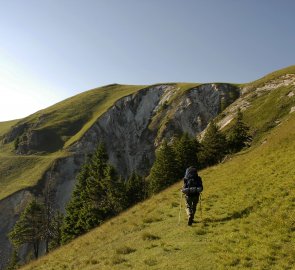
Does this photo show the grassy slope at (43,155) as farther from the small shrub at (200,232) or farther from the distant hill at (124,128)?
the small shrub at (200,232)

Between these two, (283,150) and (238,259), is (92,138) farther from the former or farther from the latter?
(238,259)

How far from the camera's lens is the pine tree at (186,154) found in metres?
75.9

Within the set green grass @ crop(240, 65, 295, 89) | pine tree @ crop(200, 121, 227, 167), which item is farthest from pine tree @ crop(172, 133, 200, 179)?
green grass @ crop(240, 65, 295, 89)

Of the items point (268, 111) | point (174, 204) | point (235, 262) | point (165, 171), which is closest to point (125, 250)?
point (235, 262)

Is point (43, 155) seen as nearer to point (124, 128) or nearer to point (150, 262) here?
point (124, 128)

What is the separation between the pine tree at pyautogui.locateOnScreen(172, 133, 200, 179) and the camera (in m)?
75.9

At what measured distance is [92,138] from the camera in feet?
533

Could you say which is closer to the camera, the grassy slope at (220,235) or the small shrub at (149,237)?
the grassy slope at (220,235)

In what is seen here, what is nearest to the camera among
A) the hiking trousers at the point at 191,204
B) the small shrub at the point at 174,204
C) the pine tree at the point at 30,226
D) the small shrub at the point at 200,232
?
the small shrub at the point at 200,232

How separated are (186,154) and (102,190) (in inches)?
995

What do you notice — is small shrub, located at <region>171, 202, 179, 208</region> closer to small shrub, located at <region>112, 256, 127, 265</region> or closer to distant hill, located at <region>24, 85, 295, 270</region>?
distant hill, located at <region>24, 85, 295, 270</region>

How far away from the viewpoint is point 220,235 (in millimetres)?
15688

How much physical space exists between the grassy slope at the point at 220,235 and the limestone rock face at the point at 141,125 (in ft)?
392

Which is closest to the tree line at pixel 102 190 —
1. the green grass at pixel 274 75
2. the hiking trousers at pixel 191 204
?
the hiking trousers at pixel 191 204
